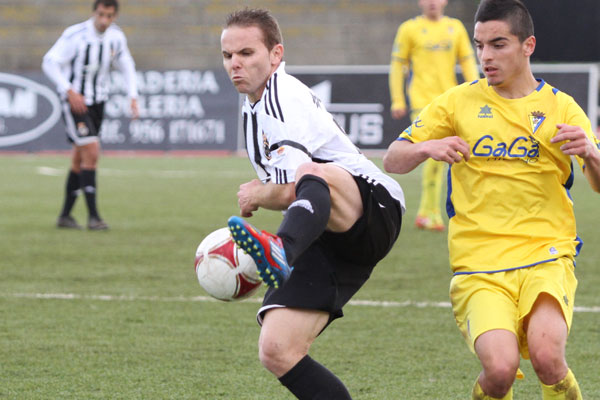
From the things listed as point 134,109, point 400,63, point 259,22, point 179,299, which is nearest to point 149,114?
point 134,109

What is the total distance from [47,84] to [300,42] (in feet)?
20.0

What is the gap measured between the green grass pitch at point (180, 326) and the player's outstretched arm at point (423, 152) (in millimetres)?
1027

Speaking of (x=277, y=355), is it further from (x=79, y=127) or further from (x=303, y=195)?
(x=79, y=127)

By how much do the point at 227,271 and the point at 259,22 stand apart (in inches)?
36.1

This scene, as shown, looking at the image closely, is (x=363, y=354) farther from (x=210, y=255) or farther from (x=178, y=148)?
(x=178, y=148)

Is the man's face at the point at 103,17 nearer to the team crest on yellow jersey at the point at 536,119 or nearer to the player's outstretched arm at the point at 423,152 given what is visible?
the player's outstretched arm at the point at 423,152

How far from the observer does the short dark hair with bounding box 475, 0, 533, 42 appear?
3441 mm

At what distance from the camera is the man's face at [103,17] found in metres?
9.12

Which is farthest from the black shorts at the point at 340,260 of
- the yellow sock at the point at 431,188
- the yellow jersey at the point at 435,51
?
the yellow jersey at the point at 435,51

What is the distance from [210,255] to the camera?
3.12 metres

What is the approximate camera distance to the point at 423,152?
11.0ft

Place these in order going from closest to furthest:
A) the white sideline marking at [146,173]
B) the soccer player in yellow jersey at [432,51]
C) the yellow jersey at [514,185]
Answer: the yellow jersey at [514,185] < the soccer player in yellow jersey at [432,51] < the white sideline marking at [146,173]

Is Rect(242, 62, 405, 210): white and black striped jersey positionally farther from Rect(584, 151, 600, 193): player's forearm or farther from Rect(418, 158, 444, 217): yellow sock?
Rect(418, 158, 444, 217): yellow sock

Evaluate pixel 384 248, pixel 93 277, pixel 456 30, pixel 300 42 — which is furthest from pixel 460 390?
pixel 300 42
